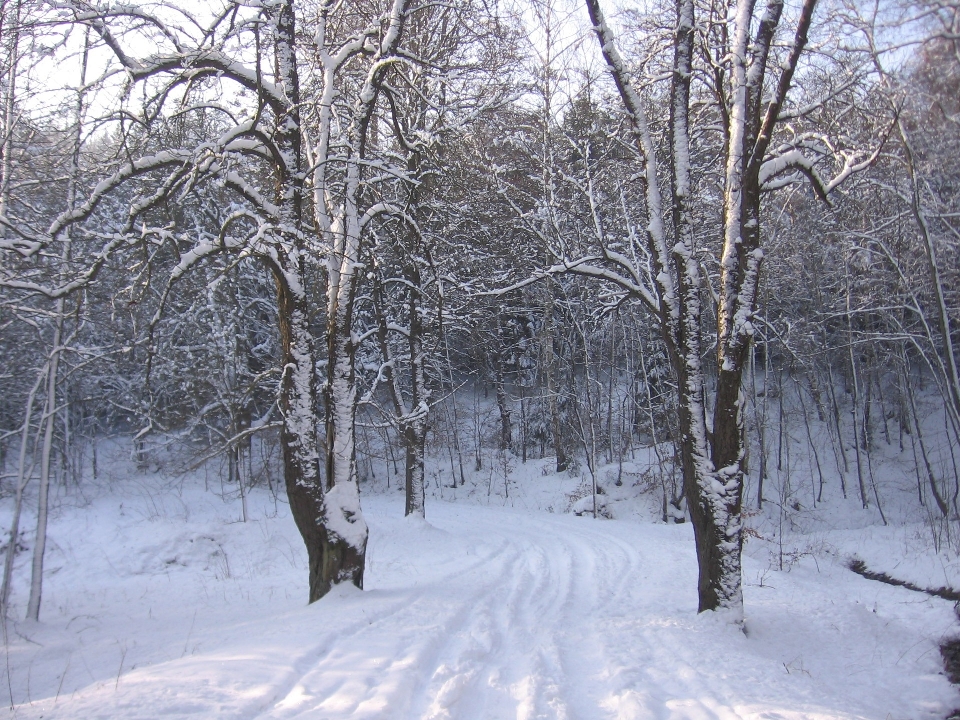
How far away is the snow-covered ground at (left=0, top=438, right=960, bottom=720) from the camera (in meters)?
3.99

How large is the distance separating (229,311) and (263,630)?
14.4 m

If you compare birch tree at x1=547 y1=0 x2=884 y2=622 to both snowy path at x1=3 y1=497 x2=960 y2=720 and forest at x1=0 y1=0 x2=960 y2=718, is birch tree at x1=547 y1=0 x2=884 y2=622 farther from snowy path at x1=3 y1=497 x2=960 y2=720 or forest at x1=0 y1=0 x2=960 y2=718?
snowy path at x1=3 y1=497 x2=960 y2=720

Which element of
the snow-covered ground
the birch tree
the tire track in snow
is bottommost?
the snow-covered ground

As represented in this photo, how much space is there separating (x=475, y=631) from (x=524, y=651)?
0.65 meters

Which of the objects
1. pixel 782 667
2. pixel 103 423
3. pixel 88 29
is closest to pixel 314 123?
pixel 88 29

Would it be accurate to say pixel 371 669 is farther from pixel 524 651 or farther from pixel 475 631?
pixel 475 631

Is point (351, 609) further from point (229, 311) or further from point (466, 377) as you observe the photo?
point (466, 377)

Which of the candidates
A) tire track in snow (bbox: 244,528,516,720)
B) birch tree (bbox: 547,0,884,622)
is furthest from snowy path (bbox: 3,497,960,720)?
birch tree (bbox: 547,0,884,622)

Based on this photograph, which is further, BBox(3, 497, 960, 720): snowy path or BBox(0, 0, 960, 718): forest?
BBox(0, 0, 960, 718): forest

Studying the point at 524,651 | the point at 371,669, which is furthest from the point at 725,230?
the point at 371,669

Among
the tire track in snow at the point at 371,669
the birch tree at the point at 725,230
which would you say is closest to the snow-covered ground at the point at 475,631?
the tire track in snow at the point at 371,669

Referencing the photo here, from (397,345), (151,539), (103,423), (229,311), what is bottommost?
(151,539)

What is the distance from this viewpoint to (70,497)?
2056cm

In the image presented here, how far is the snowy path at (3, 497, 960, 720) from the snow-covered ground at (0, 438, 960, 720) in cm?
2
